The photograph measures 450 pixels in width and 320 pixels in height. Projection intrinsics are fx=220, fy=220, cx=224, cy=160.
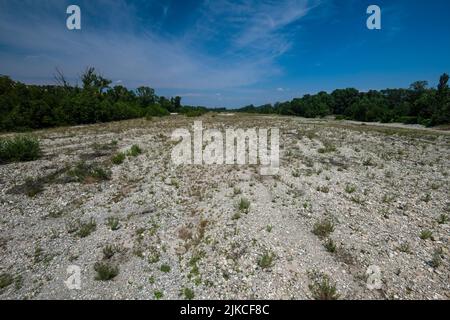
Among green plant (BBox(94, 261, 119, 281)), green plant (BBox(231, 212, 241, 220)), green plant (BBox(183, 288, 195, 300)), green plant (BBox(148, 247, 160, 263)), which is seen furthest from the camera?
green plant (BBox(231, 212, 241, 220))

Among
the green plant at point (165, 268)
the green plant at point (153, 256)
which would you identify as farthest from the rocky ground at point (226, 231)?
the green plant at point (165, 268)

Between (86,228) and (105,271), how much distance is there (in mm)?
2711

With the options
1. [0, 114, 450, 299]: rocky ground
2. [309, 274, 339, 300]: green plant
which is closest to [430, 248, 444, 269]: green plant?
[0, 114, 450, 299]: rocky ground

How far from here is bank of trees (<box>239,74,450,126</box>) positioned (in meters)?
47.8

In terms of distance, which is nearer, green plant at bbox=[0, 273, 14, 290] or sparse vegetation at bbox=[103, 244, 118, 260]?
green plant at bbox=[0, 273, 14, 290]

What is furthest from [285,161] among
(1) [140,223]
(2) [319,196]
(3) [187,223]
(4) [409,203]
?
(1) [140,223]

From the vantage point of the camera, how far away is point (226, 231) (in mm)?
7141

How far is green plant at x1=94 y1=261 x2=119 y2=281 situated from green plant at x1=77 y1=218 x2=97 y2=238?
1.92 meters

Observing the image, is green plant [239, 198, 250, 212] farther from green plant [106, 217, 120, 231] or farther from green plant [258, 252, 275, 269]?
green plant [106, 217, 120, 231]

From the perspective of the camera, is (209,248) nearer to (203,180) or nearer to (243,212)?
(243,212)

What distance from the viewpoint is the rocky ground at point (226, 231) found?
522 centimetres

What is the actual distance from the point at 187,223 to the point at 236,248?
229 cm

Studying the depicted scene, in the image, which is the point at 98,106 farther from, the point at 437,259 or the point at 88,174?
the point at 437,259

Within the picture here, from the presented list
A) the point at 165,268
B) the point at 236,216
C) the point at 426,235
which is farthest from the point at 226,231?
the point at 426,235
